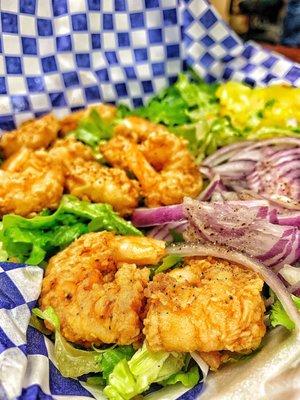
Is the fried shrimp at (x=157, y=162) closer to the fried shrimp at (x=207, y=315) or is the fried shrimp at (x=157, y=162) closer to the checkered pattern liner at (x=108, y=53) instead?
the checkered pattern liner at (x=108, y=53)

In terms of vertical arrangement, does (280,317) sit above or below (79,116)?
below

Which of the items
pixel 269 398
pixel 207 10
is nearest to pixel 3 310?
pixel 269 398

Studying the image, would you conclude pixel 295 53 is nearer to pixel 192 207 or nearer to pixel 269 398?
pixel 192 207

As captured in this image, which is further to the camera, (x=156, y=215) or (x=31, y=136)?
(x=31, y=136)

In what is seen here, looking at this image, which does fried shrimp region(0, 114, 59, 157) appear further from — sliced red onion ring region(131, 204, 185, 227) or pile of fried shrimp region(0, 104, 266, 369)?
sliced red onion ring region(131, 204, 185, 227)

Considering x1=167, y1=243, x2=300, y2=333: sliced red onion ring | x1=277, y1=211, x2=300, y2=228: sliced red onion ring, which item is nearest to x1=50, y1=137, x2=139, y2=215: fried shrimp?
x1=167, y1=243, x2=300, y2=333: sliced red onion ring

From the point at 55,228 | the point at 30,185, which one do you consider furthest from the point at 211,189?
the point at 30,185

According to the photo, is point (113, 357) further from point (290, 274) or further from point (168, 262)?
→ point (290, 274)

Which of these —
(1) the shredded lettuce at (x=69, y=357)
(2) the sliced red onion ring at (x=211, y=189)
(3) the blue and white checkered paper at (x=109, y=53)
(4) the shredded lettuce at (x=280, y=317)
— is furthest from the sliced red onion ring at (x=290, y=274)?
(3) the blue and white checkered paper at (x=109, y=53)
